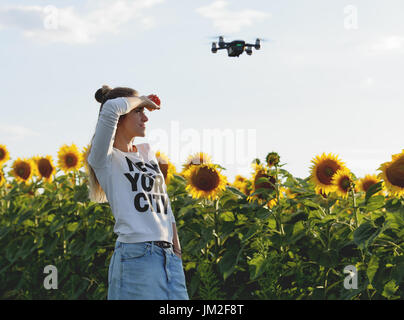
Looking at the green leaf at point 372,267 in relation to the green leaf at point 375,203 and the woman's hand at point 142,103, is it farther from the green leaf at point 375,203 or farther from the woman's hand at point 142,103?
the woman's hand at point 142,103

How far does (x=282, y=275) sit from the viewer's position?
558 cm

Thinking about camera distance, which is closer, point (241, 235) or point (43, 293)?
point (241, 235)

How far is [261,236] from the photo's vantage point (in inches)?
223

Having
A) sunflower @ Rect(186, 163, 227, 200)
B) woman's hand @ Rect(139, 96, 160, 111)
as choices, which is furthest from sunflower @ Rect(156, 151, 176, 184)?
woman's hand @ Rect(139, 96, 160, 111)

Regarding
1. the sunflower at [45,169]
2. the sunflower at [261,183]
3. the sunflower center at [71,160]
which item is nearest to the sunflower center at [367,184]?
the sunflower at [261,183]

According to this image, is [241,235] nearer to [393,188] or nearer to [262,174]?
[262,174]

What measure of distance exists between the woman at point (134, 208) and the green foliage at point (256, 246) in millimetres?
1768

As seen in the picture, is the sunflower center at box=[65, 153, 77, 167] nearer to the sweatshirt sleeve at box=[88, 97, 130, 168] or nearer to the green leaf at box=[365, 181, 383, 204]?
the green leaf at box=[365, 181, 383, 204]

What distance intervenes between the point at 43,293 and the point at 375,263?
14.6 ft

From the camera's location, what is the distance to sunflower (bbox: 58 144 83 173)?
8.74m

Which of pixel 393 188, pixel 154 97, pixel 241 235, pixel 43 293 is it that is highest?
pixel 154 97

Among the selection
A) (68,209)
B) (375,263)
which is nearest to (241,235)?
(375,263)
